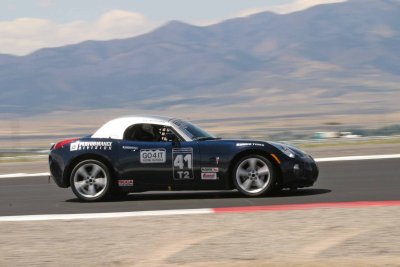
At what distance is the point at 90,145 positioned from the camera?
13094 millimetres

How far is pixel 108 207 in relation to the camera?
492 inches

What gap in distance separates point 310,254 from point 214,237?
1.43 metres

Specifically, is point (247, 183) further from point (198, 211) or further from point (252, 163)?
point (198, 211)

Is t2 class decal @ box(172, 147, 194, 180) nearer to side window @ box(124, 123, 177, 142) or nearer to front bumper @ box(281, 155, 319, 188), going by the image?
side window @ box(124, 123, 177, 142)

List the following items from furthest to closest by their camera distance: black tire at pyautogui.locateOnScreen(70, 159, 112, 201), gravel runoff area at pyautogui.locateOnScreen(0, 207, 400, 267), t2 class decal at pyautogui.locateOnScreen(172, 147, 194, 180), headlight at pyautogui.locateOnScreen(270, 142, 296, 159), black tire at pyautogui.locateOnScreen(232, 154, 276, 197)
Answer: black tire at pyautogui.locateOnScreen(70, 159, 112, 201), t2 class decal at pyautogui.locateOnScreen(172, 147, 194, 180), headlight at pyautogui.locateOnScreen(270, 142, 296, 159), black tire at pyautogui.locateOnScreen(232, 154, 276, 197), gravel runoff area at pyautogui.locateOnScreen(0, 207, 400, 267)

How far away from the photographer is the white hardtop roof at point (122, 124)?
13094mm

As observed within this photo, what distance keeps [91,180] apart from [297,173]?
301 centimetres

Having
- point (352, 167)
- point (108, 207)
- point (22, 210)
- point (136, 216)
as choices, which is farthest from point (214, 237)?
point (352, 167)

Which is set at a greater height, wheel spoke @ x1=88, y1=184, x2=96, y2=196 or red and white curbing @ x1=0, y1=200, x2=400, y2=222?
wheel spoke @ x1=88, y1=184, x2=96, y2=196

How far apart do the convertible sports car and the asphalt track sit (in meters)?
0.25

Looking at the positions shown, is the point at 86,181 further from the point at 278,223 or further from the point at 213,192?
the point at 278,223

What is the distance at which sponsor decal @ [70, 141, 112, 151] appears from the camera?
13.1 metres

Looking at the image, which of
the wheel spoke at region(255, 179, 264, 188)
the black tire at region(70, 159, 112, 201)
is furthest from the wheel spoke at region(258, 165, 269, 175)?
the black tire at region(70, 159, 112, 201)

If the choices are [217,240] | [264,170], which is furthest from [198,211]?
[217,240]
